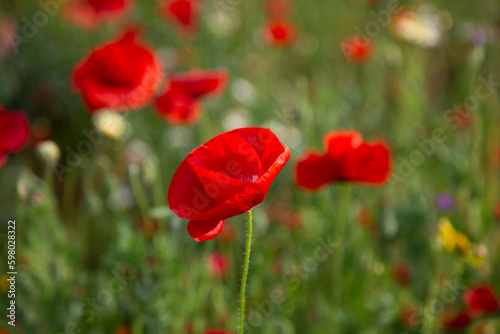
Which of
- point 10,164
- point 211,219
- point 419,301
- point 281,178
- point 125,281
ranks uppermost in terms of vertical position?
point 211,219

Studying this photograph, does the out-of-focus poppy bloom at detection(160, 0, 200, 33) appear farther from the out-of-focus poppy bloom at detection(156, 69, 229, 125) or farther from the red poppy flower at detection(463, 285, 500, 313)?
the red poppy flower at detection(463, 285, 500, 313)

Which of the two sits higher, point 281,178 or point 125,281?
point 125,281

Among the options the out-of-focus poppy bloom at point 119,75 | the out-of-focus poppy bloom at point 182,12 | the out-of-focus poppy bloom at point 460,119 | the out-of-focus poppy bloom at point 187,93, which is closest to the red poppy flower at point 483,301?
the out-of-focus poppy bloom at point 187,93

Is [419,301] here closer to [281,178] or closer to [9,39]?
[281,178]

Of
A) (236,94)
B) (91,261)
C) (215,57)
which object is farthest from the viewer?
(215,57)

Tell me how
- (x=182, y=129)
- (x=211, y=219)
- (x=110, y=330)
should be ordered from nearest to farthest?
(x=211, y=219) → (x=110, y=330) → (x=182, y=129)

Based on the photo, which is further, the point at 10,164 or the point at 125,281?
the point at 10,164

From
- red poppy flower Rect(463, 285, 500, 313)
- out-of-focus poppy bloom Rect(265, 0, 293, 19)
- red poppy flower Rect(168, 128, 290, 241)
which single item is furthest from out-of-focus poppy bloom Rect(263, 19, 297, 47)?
red poppy flower Rect(168, 128, 290, 241)

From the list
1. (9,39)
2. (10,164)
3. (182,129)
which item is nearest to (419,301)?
(182,129)
